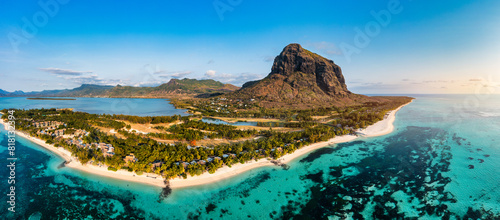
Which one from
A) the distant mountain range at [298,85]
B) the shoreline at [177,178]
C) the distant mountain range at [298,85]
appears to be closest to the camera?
the shoreline at [177,178]

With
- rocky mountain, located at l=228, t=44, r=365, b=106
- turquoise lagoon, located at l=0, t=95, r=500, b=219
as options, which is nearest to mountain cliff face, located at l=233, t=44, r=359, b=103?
rocky mountain, located at l=228, t=44, r=365, b=106

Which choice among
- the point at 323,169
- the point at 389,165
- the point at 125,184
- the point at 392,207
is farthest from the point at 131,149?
the point at 389,165

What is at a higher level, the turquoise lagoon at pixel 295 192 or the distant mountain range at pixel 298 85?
the distant mountain range at pixel 298 85

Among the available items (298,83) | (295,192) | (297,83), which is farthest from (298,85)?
(295,192)

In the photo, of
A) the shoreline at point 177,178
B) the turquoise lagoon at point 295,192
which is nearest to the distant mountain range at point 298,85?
the shoreline at point 177,178

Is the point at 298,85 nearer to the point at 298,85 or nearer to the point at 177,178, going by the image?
the point at 298,85

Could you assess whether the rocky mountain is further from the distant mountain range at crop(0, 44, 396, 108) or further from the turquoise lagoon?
the turquoise lagoon

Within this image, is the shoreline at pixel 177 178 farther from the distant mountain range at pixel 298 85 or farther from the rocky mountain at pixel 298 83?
the rocky mountain at pixel 298 83
